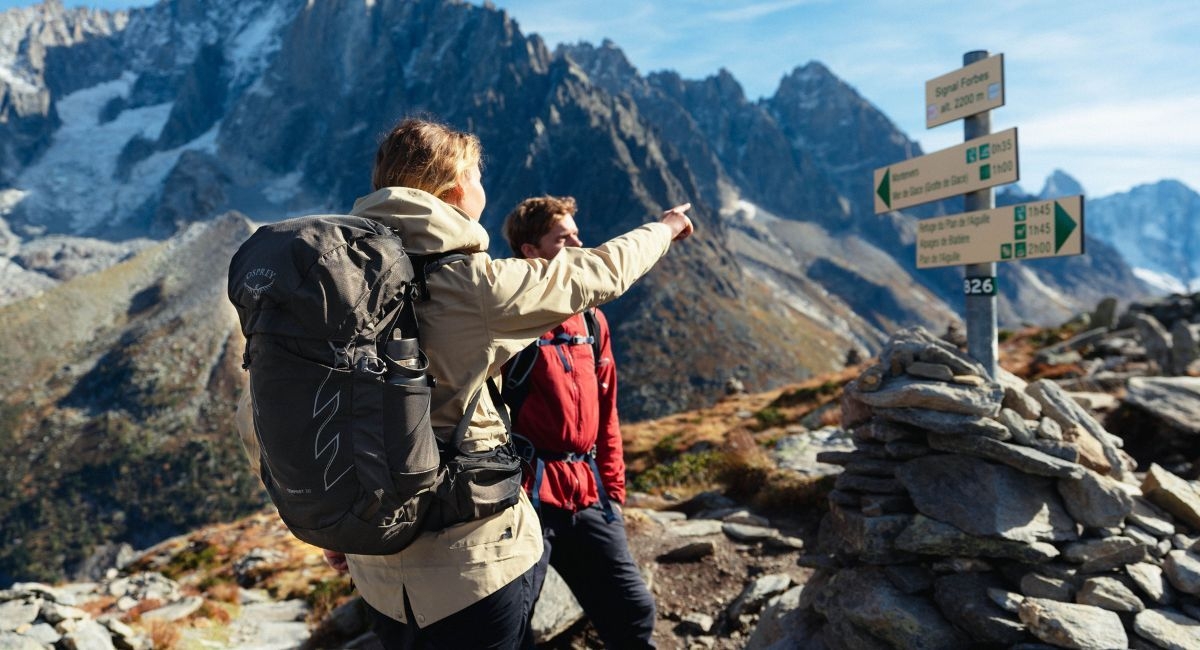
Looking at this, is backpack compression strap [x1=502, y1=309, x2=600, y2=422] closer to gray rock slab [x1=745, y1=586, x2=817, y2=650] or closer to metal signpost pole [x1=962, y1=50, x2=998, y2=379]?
gray rock slab [x1=745, y1=586, x2=817, y2=650]

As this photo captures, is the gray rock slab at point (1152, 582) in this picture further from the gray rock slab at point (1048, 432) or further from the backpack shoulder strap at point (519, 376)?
the backpack shoulder strap at point (519, 376)

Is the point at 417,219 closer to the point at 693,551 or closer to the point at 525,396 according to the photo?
the point at 525,396

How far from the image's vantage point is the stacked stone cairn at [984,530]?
15.5 feet

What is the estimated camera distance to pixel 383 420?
249 centimetres

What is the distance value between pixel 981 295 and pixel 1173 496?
221 cm

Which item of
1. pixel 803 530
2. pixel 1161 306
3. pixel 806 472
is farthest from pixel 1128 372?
pixel 1161 306

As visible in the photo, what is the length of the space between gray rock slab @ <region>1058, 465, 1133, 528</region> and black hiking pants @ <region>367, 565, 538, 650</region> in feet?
14.3

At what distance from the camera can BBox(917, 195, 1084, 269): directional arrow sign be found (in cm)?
612

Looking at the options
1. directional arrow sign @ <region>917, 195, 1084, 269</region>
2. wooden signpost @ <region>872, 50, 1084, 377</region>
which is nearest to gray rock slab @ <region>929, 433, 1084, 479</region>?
wooden signpost @ <region>872, 50, 1084, 377</region>

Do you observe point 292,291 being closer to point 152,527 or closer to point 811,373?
point 152,527

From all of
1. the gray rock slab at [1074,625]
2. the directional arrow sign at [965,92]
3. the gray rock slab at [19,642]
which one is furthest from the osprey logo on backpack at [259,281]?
the gray rock slab at [19,642]

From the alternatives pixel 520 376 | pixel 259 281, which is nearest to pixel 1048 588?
pixel 520 376

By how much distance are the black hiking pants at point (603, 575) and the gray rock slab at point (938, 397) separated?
2.62 metres

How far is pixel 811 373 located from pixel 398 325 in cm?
16068
